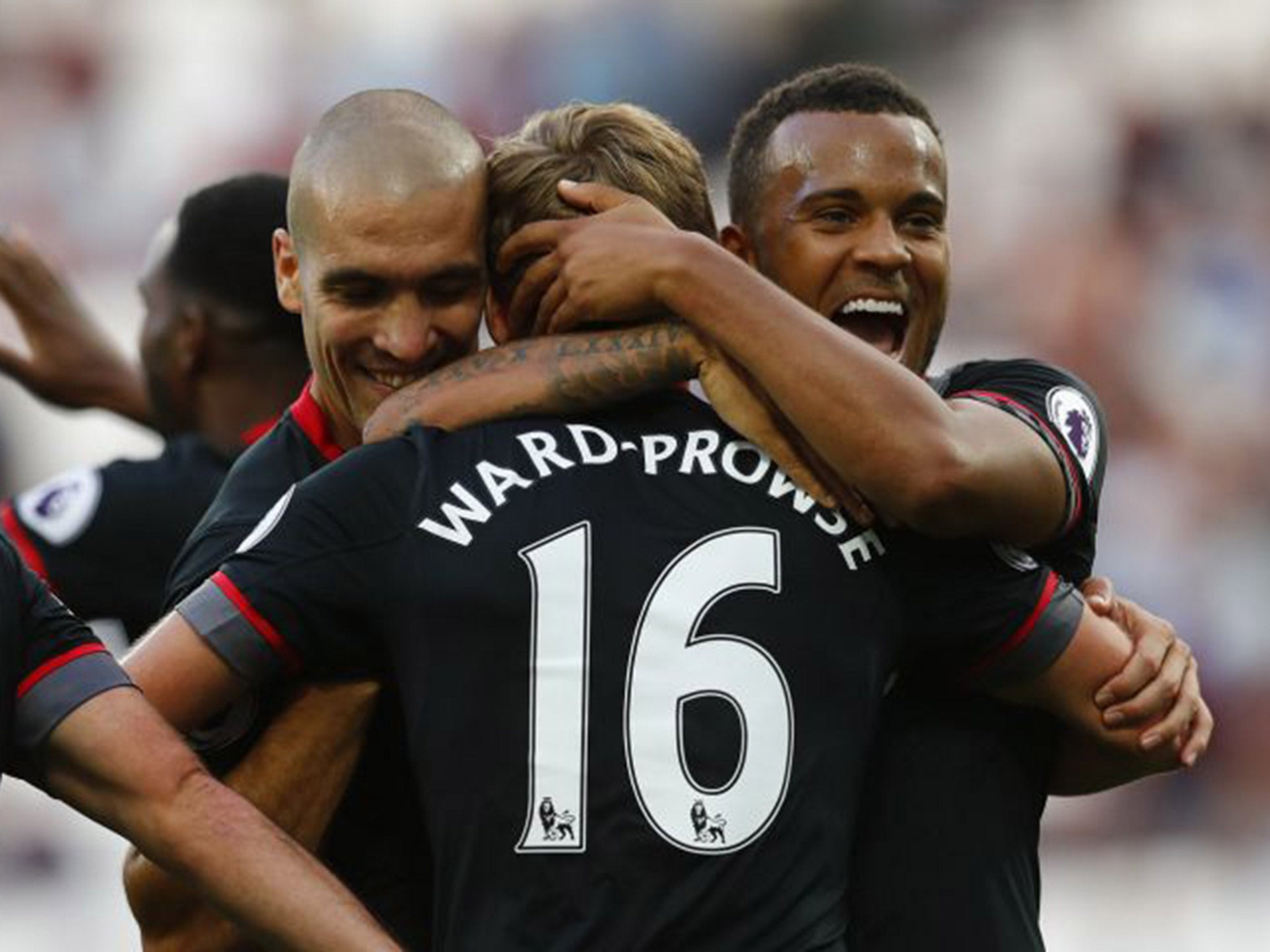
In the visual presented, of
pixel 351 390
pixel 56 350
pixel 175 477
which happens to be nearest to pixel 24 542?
pixel 175 477

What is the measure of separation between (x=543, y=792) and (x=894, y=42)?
6.64 m

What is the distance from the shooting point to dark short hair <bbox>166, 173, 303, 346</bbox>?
173 inches

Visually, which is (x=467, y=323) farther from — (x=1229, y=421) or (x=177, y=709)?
(x=1229, y=421)

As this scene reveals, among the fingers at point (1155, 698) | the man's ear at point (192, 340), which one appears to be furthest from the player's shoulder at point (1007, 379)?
the man's ear at point (192, 340)

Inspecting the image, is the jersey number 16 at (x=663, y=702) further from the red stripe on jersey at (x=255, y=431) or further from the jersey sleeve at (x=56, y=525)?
the jersey sleeve at (x=56, y=525)

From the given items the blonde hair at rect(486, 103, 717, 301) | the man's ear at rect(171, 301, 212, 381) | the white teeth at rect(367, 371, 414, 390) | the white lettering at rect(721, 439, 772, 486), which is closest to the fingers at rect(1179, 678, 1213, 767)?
the white lettering at rect(721, 439, 772, 486)

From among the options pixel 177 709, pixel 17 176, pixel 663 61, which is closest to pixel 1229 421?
pixel 663 61

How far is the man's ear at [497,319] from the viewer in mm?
3131

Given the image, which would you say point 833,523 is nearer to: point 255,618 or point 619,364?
point 619,364

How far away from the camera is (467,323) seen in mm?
3176

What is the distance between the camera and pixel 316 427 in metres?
3.29

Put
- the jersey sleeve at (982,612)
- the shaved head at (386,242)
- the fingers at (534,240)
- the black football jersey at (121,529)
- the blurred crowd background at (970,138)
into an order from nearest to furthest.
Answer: the jersey sleeve at (982,612) < the fingers at (534,240) < the shaved head at (386,242) < the black football jersey at (121,529) < the blurred crowd background at (970,138)

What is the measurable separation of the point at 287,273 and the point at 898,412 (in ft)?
3.37

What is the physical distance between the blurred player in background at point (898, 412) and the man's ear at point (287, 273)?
43 cm
